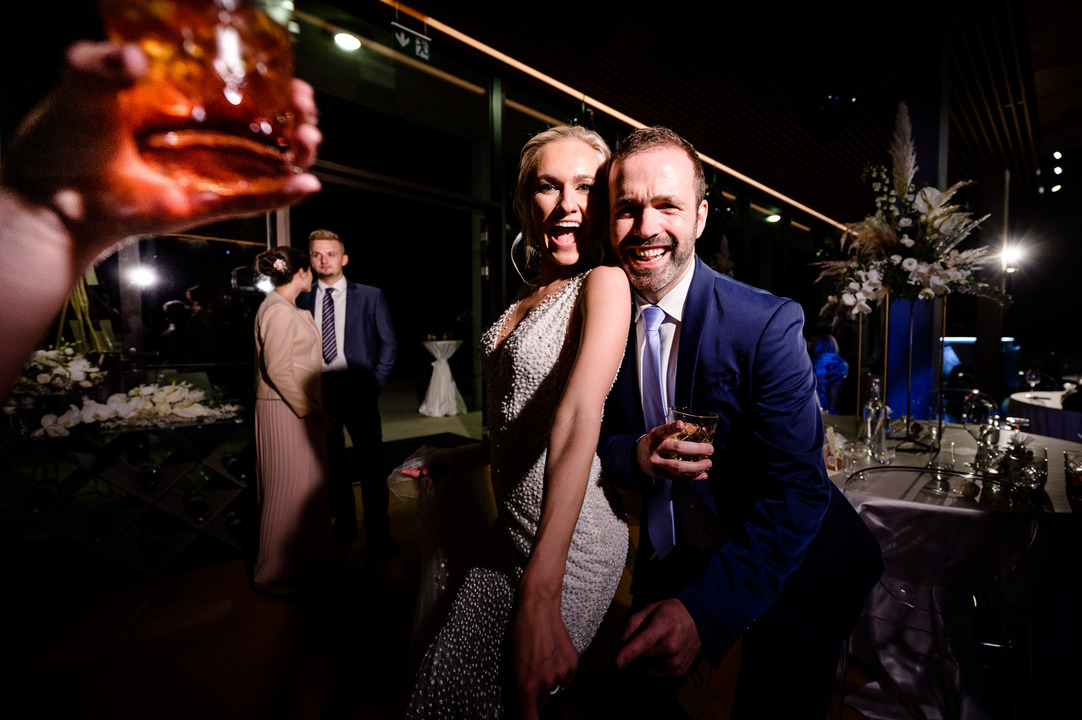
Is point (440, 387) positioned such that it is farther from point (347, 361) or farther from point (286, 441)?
point (286, 441)

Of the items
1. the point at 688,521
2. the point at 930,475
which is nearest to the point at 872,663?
the point at 930,475

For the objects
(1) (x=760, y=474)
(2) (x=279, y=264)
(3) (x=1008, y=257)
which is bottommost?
(1) (x=760, y=474)

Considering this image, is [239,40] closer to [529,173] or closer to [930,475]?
[529,173]

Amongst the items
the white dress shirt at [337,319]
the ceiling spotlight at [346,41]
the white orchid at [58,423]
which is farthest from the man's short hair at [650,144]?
the ceiling spotlight at [346,41]

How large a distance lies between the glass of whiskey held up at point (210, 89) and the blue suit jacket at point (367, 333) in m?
3.24

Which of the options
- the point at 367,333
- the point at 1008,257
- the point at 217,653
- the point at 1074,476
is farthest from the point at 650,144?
the point at 1008,257

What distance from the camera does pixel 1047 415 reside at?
3656mm

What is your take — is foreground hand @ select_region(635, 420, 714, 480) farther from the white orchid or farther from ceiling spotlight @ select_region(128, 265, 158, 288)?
ceiling spotlight @ select_region(128, 265, 158, 288)

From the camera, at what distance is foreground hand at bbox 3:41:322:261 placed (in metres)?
0.37

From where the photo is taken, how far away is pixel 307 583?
8.98 ft

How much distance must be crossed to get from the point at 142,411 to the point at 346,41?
3393mm

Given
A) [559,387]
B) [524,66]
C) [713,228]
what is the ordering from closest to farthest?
[559,387]
[524,66]
[713,228]

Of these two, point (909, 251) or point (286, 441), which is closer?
point (909, 251)

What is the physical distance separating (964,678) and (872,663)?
351 millimetres
